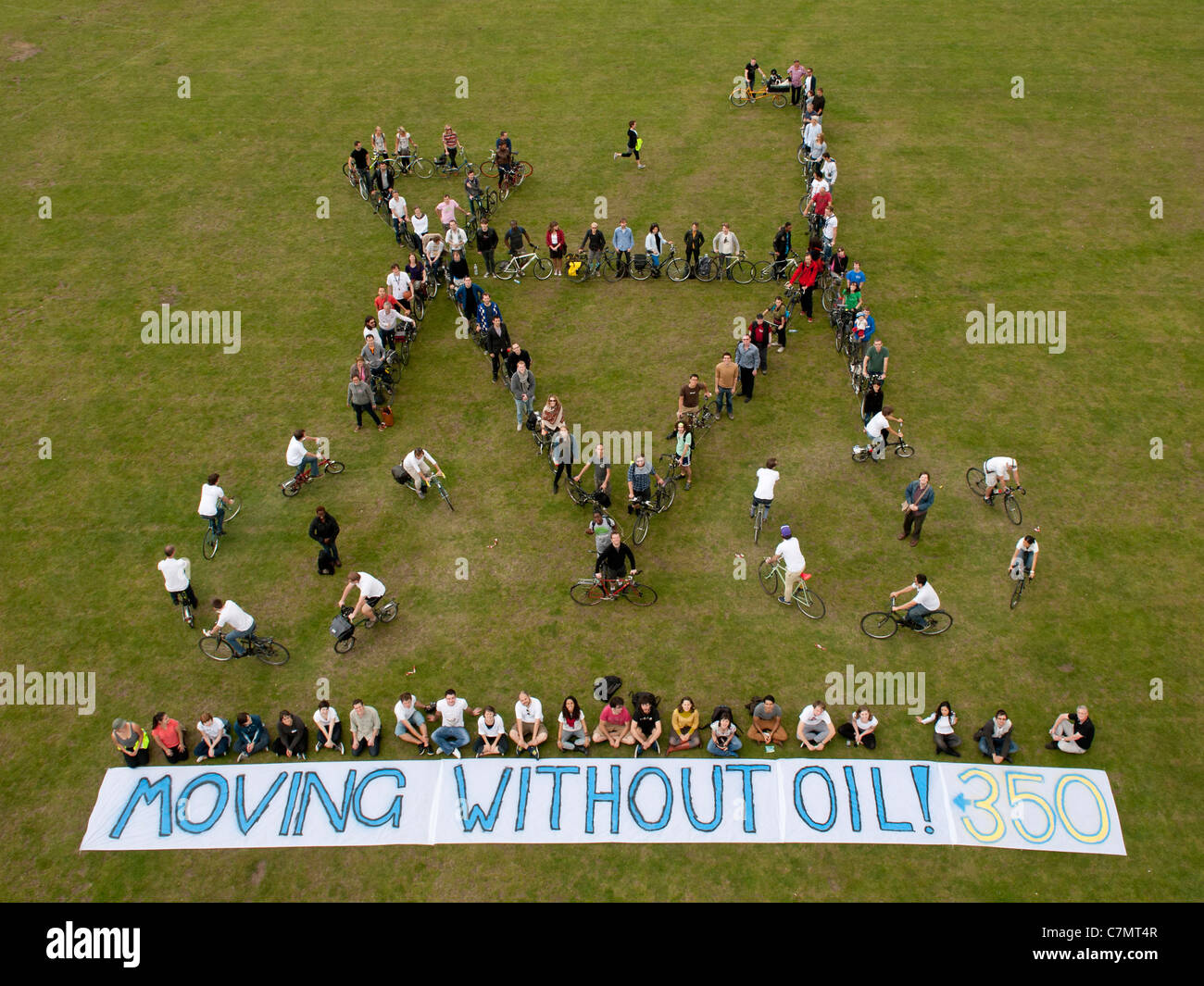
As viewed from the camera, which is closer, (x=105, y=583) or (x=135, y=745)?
(x=135, y=745)

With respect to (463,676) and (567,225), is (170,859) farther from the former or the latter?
(567,225)

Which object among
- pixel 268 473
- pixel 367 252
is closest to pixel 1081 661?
pixel 268 473

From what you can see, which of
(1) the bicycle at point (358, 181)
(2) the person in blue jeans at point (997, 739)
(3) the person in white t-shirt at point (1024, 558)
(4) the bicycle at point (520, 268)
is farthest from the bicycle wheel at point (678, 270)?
(2) the person in blue jeans at point (997, 739)

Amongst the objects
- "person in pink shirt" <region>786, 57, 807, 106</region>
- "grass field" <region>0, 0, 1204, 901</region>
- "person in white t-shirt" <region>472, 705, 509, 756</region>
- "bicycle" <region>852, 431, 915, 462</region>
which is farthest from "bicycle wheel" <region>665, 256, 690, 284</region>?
"person in white t-shirt" <region>472, 705, 509, 756</region>

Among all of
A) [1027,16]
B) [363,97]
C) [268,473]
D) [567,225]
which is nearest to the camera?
[268,473]

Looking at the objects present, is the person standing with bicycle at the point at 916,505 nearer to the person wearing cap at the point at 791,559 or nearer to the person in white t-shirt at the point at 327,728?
the person wearing cap at the point at 791,559

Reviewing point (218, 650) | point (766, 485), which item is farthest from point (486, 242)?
point (218, 650)

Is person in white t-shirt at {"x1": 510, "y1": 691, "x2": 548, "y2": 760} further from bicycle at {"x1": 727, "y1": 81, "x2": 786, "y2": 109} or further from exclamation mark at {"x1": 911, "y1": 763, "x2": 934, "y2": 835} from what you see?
bicycle at {"x1": 727, "y1": 81, "x2": 786, "y2": 109}
